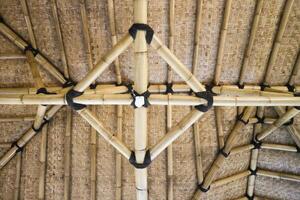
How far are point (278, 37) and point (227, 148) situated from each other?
100.0 inches

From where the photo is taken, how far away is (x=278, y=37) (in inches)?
264

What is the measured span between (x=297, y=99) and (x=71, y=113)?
4.44 m

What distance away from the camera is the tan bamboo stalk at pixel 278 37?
638 cm

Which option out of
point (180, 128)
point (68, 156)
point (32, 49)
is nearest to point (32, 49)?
point (32, 49)

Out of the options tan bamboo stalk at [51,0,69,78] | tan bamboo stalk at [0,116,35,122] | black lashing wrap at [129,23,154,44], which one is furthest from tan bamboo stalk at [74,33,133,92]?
tan bamboo stalk at [0,116,35,122]

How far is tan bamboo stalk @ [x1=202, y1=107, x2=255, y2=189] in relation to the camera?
7.63 metres

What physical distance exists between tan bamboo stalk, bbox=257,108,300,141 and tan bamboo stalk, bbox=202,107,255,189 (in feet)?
1.79

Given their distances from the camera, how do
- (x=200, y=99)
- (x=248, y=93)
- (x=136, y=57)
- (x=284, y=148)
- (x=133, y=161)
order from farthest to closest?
(x=284, y=148) < (x=248, y=93) < (x=133, y=161) < (x=200, y=99) < (x=136, y=57)

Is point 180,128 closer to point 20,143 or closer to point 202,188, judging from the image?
point 202,188

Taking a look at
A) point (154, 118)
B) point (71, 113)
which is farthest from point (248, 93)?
point (71, 113)

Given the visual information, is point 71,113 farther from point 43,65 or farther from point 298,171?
point 298,171

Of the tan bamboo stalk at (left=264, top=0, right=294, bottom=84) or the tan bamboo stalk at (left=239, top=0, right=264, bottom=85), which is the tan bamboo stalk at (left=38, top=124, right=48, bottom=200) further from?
the tan bamboo stalk at (left=264, top=0, right=294, bottom=84)

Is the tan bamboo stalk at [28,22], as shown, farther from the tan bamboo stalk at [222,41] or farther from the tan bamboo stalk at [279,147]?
the tan bamboo stalk at [279,147]

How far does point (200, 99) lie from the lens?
5.11 m
